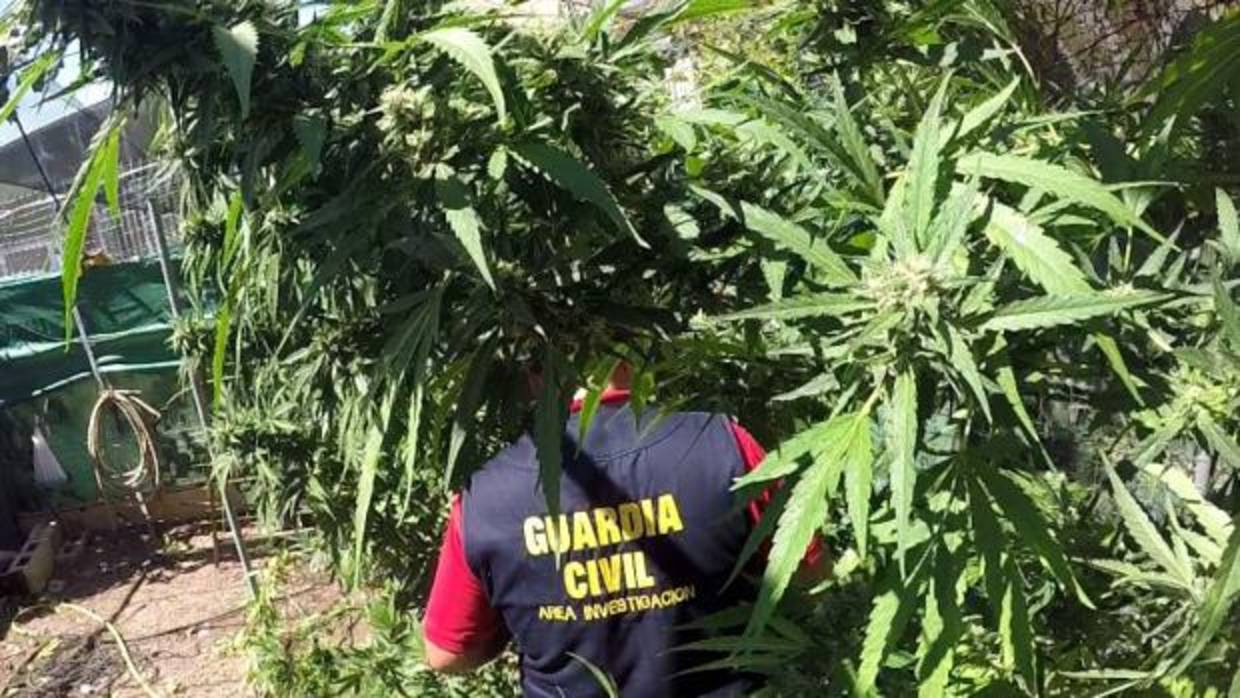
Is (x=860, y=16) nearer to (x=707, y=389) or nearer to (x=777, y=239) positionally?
(x=777, y=239)

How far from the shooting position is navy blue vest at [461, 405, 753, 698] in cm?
239

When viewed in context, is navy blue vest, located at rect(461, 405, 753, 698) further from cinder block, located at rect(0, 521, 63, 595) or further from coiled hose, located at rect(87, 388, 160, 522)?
cinder block, located at rect(0, 521, 63, 595)

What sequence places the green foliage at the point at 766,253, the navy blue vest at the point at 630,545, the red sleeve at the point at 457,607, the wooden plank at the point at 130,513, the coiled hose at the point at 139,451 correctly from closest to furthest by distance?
the green foliage at the point at 766,253
the navy blue vest at the point at 630,545
the red sleeve at the point at 457,607
the coiled hose at the point at 139,451
the wooden plank at the point at 130,513

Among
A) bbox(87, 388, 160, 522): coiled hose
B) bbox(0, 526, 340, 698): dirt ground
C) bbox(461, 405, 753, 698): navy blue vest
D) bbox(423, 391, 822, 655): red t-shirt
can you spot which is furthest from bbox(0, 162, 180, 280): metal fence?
bbox(461, 405, 753, 698): navy blue vest

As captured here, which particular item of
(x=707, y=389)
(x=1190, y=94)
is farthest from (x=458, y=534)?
(x=1190, y=94)

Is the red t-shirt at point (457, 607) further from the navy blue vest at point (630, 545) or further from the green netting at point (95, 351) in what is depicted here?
the green netting at point (95, 351)

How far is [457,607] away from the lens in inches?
104

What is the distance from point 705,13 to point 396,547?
105 inches

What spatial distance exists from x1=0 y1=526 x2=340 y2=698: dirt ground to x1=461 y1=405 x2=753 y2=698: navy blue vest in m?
2.80

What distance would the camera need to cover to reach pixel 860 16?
121 cm

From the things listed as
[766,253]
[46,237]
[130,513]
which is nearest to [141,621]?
[130,513]

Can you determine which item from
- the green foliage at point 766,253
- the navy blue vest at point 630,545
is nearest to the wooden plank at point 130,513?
the navy blue vest at point 630,545

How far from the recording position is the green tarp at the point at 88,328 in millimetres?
7551

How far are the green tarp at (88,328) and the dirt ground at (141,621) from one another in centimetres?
119
